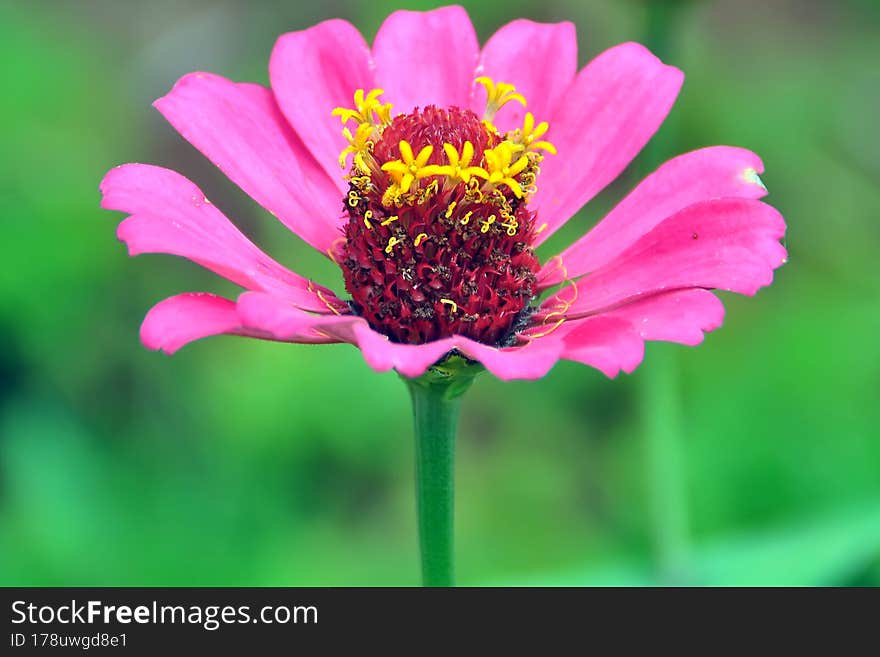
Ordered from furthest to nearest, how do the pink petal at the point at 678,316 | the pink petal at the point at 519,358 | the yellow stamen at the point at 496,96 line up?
the yellow stamen at the point at 496,96, the pink petal at the point at 678,316, the pink petal at the point at 519,358

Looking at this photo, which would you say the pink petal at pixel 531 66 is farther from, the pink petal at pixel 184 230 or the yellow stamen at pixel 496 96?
the pink petal at pixel 184 230

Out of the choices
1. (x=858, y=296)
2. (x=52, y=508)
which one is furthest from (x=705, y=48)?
(x=52, y=508)

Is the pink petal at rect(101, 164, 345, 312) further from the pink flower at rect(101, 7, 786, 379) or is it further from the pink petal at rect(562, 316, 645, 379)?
the pink petal at rect(562, 316, 645, 379)

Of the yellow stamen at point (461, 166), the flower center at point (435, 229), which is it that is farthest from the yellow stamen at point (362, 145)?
the yellow stamen at point (461, 166)

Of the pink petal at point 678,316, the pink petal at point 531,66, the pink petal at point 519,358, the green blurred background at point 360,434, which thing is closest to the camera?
the pink petal at point 519,358

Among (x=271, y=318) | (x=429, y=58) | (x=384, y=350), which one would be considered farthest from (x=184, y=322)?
(x=429, y=58)

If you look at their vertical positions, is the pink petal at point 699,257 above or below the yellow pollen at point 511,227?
below

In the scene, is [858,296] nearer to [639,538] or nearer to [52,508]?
[639,538]

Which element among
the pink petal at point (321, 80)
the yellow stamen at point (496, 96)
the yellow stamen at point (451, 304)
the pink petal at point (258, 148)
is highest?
the pink petal at point (321, 80)
